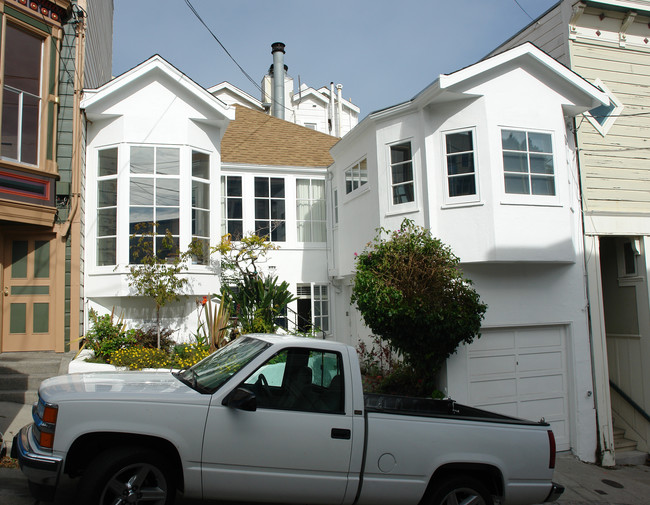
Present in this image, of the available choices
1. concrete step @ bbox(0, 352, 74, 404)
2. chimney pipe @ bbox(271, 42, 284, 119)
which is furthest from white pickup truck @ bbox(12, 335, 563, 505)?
chimney pipe @ bbox(271, 42, 284, 119)

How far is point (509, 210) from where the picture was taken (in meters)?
9.78

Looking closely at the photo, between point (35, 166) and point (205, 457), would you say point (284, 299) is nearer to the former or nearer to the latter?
point (35, 166)

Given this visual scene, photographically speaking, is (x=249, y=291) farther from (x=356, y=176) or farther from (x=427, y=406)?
(x=427, y=406)

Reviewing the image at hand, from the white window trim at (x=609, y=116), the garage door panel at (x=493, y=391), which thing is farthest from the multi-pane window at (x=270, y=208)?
the white window trim at (x=609, y=116)

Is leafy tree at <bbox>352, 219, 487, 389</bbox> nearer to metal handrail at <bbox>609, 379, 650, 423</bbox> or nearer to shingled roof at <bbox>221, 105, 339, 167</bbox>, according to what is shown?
metal handrail at <bbox>609, 379, 650, 423</bbox>

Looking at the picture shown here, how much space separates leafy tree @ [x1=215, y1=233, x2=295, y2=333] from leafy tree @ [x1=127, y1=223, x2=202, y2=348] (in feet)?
2.94

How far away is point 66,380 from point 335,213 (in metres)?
9.75

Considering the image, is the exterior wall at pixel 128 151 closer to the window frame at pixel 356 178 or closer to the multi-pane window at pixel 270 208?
the multi-pane window at pixel 270 208

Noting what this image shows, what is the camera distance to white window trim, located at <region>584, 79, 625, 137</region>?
11625mm

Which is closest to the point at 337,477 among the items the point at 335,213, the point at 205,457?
the point at 205,457

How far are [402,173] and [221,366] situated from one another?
7018 mm

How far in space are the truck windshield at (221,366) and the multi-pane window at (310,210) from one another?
28.4 ft

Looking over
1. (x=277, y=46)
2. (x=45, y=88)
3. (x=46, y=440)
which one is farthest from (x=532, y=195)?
(x=277, y=46)

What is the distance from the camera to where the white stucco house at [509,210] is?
32.1ft
